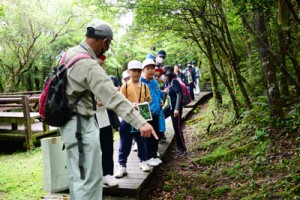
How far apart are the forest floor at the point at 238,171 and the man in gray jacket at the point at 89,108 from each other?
203 cm

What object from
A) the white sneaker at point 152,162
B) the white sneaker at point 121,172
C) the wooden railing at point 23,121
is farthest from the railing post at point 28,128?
the white sneaker at point 121,172

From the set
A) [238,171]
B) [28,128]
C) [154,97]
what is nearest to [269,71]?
[238,171]

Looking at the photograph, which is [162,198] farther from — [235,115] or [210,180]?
[235,115]

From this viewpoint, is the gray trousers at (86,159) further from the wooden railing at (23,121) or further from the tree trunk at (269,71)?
the wooden railing at (23,121)

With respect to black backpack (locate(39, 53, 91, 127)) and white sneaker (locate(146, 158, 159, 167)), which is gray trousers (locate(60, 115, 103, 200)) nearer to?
black backpack (locate(39, 53, 91, 127))

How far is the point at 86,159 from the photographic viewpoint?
273 centimetres

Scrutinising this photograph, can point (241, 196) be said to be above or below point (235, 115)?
below

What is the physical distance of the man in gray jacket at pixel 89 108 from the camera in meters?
2.54

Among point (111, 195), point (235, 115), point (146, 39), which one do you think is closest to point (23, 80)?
point (146, 39)

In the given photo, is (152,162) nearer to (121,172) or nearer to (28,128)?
(121,172)

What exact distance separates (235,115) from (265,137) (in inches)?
98.3

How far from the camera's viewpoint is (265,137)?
5.58 m

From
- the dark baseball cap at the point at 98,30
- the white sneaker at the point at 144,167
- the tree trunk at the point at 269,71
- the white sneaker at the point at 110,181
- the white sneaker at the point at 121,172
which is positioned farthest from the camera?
the tree trunk at the point at 269,71

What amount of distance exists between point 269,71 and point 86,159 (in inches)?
161
